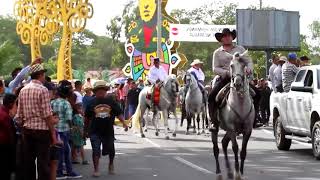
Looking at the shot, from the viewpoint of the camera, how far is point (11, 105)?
9.34 meters

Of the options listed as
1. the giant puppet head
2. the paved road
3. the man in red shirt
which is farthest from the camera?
the giant puppet head

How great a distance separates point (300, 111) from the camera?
1452 cm

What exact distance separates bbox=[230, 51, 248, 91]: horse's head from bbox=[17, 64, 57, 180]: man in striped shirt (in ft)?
10.4

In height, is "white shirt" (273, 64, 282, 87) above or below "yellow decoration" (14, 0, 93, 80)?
below

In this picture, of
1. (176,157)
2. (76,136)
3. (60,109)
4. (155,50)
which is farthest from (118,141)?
(155,50)

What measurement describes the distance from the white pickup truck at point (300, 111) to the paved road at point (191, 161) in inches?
16.5

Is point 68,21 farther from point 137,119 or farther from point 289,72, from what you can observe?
point 289,72

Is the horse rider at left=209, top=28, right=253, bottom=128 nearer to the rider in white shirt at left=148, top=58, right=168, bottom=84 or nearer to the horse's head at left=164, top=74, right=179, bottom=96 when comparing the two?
the horse's head at left=164, top=74, right=179, bottom=96

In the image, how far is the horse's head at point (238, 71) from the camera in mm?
10461

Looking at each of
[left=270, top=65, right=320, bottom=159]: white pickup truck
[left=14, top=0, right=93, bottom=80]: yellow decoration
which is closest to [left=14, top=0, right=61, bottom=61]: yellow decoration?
[left=14, top=0, right=93, bottom=80]: yellow decoration

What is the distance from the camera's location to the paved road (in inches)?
462

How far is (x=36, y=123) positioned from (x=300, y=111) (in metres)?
7.42

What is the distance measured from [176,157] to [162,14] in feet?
67.5

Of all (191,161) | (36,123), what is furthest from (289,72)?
(36,123)
